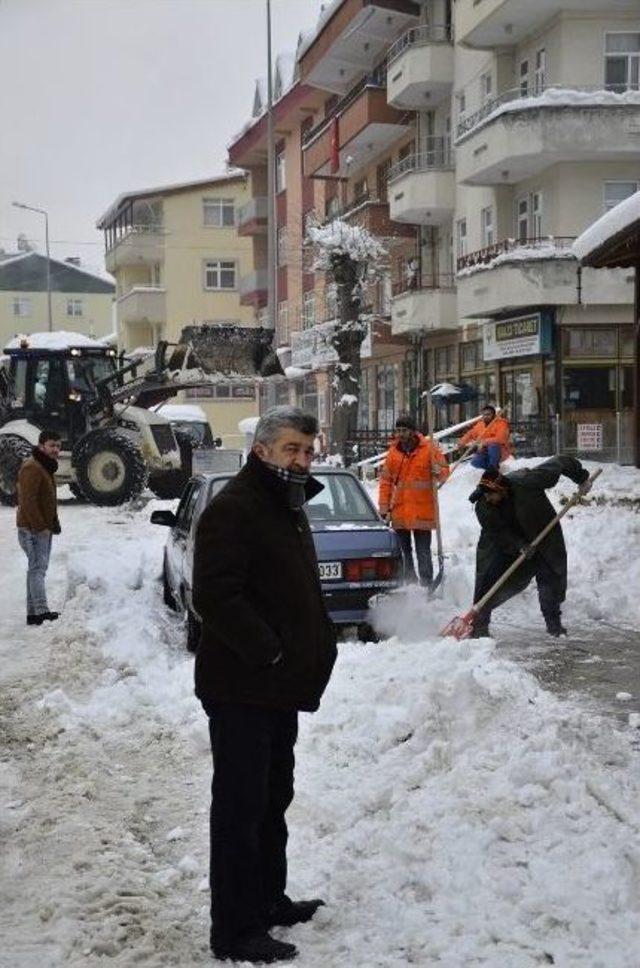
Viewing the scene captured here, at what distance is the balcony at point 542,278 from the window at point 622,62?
389 centimetres

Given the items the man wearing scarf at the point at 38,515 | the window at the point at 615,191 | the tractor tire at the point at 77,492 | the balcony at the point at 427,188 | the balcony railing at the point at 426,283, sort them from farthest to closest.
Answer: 1. the balcony railing at the point at 426,283
2. the balcony at the point at 427,188
3. the window at the point at 615,191
4. the tractor tire at the point at 77,492
5. the man wearing scarf at the point at 38,515

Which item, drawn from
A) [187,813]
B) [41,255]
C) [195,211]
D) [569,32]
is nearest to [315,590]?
[187,813]

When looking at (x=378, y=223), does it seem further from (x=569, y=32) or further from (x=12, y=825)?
(x=12, y=825)

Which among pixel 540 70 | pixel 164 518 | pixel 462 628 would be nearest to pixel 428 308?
pixel 540 70

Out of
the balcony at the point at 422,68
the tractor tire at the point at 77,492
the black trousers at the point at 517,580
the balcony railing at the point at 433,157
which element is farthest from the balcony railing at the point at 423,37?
the black trousers at the point at 517,580

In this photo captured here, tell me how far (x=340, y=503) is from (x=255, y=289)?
4043 cm

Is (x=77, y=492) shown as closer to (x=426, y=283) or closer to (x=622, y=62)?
(x=426, y=283)

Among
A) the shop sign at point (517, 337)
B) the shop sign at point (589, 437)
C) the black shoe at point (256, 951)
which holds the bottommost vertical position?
the black shoe at point (256, 951)

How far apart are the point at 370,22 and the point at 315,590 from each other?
33.8 meters

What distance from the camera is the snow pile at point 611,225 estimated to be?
1318 cm

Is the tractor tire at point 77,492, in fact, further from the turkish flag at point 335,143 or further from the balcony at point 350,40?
the turkish flag at point 335,143

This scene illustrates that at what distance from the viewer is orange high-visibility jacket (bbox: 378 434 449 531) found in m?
10.9

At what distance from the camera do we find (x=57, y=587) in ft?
39.4

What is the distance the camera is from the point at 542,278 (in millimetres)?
25391
